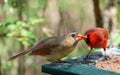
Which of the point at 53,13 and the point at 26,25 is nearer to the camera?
the point at 26,25

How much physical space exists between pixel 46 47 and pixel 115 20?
2.28m

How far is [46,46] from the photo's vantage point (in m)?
2.31

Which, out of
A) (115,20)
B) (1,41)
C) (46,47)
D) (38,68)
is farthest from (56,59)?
(38,68)

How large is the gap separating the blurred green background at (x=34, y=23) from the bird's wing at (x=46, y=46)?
37.9 inches

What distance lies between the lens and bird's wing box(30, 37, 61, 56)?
2.29 meters

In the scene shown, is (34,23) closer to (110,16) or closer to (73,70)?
(110,16)

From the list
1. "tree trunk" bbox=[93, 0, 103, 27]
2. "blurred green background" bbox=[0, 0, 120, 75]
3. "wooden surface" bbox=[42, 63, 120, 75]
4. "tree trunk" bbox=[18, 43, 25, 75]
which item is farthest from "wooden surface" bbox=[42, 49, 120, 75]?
"tree trunk" bbox=[18, 43, 25, 75]

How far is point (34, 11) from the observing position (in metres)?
4.54

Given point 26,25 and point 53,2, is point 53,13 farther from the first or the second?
point 26,25

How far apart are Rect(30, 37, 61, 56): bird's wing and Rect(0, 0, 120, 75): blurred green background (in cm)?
96

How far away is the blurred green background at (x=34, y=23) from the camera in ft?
12.9

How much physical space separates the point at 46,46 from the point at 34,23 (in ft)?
5.27

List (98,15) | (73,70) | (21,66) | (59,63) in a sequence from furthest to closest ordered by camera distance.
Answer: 1. (21,66)
2. (98,15)
3. (59,63)
4. (73,70)

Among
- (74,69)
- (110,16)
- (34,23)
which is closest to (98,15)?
(110,16)
